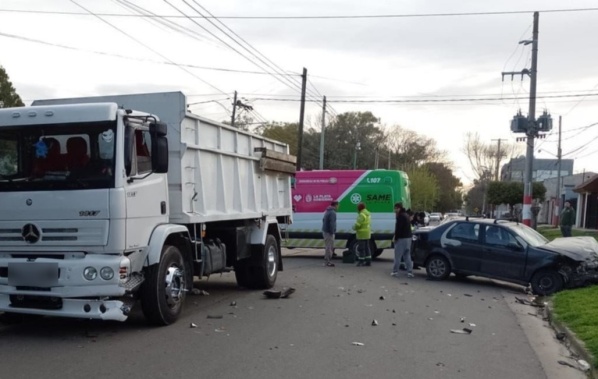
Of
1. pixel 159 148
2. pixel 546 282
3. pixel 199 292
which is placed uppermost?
pixel 159 148

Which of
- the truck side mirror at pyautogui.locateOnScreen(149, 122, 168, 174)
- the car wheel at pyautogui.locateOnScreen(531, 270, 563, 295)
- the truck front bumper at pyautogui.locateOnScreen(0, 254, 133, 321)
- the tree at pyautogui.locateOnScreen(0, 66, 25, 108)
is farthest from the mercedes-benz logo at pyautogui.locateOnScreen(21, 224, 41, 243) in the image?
the tree at pyautogui.locateOnScreen(0, 66, 25, 108)

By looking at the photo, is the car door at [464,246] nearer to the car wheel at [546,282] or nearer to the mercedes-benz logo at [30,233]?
the car wheel at [546,282]

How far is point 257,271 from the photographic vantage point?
12266mm

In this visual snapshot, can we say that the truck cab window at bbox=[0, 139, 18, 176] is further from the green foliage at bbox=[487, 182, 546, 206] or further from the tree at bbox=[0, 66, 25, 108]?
the green foliage at bbox=[487, 182, 546, 206]

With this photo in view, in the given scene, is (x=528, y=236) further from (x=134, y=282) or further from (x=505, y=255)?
(x=134, y=282)

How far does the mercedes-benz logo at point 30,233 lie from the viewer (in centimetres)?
738

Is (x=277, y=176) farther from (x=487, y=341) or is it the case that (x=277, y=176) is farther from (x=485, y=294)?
(x=487, y=341)

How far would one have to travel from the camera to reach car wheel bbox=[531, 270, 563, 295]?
1280 centimetres

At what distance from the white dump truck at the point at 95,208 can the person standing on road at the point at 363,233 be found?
9.43m

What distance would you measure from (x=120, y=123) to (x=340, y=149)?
63361 mm

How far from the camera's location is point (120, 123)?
7512 millimetres

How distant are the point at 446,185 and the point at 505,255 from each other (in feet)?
293

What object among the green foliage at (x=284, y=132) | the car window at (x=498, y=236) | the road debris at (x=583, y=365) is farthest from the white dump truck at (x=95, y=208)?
the green foliage at (x=284, y=132)

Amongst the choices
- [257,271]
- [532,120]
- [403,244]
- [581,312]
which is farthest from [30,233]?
[532,120]
